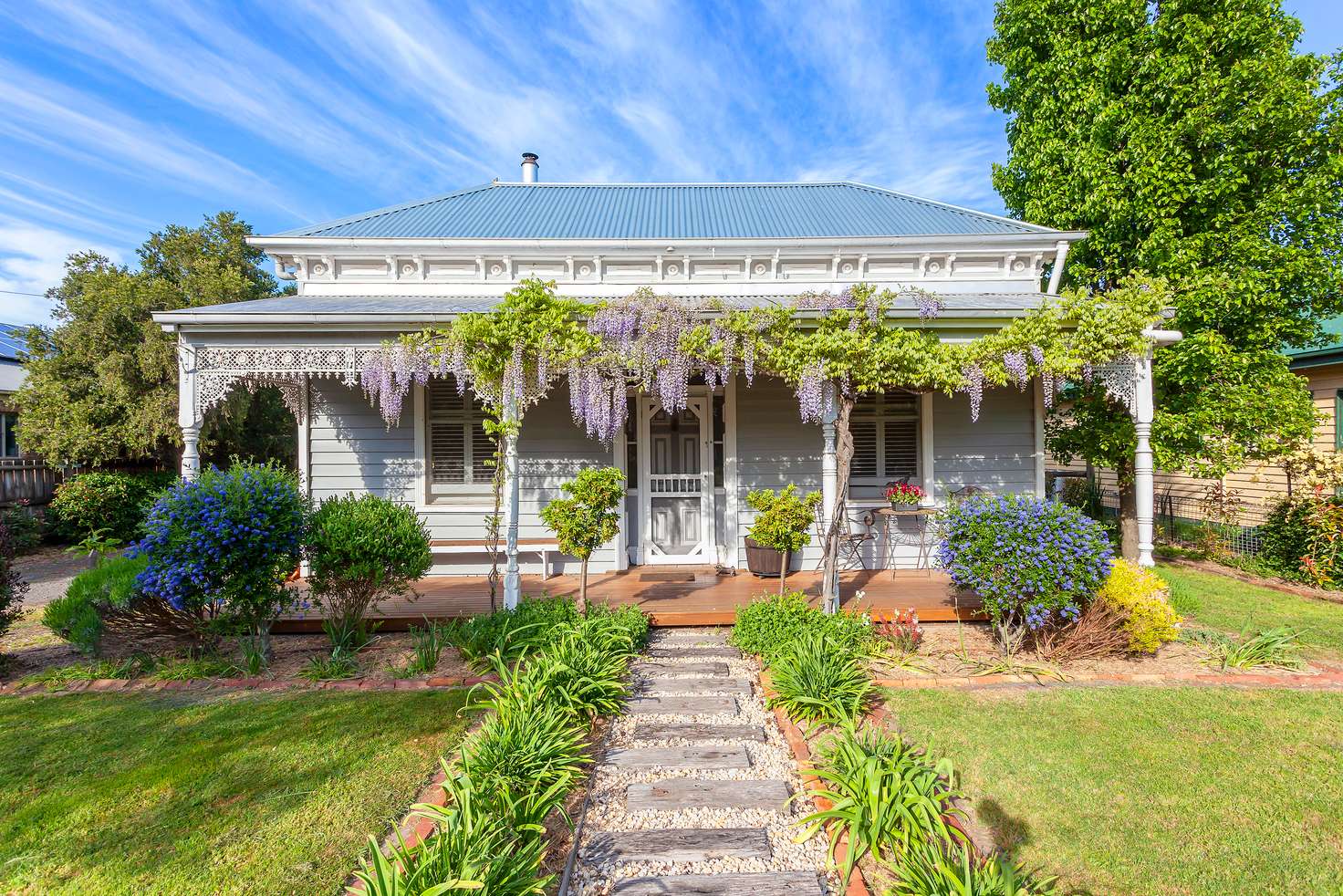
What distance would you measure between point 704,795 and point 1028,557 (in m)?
3.22

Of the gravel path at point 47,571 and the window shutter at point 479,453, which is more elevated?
the window shutter at point 479,453

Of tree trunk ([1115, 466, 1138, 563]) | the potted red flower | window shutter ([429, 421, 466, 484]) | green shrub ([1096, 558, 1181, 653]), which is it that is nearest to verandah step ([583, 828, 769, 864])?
green shrub ([1096, 558, 1181, 653])

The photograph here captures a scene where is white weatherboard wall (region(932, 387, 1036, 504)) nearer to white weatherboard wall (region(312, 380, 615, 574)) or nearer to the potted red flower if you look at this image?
the potted red flower

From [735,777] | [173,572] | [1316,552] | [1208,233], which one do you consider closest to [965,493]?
[1316,552]

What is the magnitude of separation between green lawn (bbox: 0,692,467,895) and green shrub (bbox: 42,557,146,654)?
24.0 inches

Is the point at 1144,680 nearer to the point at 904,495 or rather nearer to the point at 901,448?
the point at 904,495

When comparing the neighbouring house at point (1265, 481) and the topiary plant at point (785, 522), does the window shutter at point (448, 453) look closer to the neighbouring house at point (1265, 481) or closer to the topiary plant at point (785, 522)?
the topiary plant at point (785, 522)

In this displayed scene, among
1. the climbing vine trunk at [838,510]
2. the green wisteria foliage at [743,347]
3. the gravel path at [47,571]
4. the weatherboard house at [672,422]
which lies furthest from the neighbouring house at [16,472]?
the climbing vine trunk at [838,510]

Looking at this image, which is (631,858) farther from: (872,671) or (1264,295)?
(1264,295)

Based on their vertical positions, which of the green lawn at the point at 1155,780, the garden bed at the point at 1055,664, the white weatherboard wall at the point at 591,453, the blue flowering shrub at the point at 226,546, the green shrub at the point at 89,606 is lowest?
the green lawn at the point at 1155,780

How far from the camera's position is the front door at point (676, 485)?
773cm

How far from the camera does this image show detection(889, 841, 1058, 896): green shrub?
6.62ft

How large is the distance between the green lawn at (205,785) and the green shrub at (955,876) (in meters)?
2.23

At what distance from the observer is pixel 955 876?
2.06 metres
